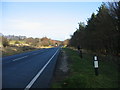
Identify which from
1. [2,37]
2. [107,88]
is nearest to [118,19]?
[107,88]

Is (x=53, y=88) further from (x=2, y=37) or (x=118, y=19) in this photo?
(x=2, y=37)

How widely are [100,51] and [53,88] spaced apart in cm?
2647

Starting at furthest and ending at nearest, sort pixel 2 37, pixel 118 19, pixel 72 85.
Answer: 1. pixel 2 37
2. pixel 118 19
3. pixel 72 85

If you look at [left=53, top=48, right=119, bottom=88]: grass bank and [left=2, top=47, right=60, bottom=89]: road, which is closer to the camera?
[left=53, top=48, right=119, bottom=88]: grass bank

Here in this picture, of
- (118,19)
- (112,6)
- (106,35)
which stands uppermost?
(112,6)

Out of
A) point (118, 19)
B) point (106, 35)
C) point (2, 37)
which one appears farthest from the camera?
point (2, 37)

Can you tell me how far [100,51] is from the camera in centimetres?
3197

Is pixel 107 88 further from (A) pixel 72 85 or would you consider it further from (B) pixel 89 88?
(A) pixel 72 85

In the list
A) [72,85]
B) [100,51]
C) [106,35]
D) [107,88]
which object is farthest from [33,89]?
[100,51]

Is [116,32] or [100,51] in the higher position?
[116,32]

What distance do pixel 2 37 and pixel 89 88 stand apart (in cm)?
6169

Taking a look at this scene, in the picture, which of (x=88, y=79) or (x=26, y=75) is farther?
(x=26, y=75)

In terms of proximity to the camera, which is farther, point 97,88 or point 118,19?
point 118,19

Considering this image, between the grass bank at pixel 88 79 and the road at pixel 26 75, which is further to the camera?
the road at pixel 26 75
